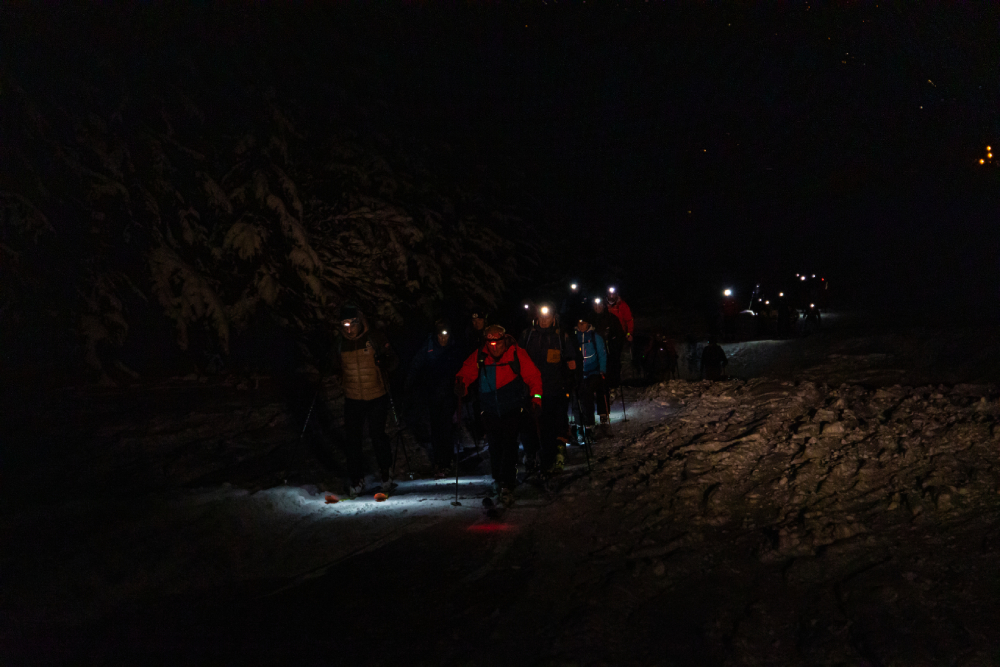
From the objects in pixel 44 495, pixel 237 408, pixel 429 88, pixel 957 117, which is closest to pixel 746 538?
pixel 44 495

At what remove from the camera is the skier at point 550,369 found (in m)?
7.86

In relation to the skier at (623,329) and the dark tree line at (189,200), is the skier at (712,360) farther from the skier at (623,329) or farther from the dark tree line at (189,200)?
the dark tree line at (189,200)

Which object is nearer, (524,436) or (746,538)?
(746,538)

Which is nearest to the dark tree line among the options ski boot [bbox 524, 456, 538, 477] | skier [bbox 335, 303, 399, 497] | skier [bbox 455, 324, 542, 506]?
skier [bbox 335, 303, 399, 497]

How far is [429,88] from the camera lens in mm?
30188

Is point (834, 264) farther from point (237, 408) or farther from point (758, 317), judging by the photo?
point (237, 408)

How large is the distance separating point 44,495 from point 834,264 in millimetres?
59848

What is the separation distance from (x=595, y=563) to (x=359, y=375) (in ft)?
12.5

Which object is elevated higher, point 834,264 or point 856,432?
point 834,264

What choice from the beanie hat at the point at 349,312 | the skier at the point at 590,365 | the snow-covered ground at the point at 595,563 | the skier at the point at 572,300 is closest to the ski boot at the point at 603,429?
the skier at the point at 590,365

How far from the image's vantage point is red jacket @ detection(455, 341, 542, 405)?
6.68m

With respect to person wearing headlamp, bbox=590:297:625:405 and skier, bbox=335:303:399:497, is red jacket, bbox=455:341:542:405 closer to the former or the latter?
skier, bbox=335:303:399:497

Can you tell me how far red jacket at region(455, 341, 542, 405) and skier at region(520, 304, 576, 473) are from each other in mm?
1024

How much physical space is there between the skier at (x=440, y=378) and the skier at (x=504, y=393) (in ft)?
6.47
